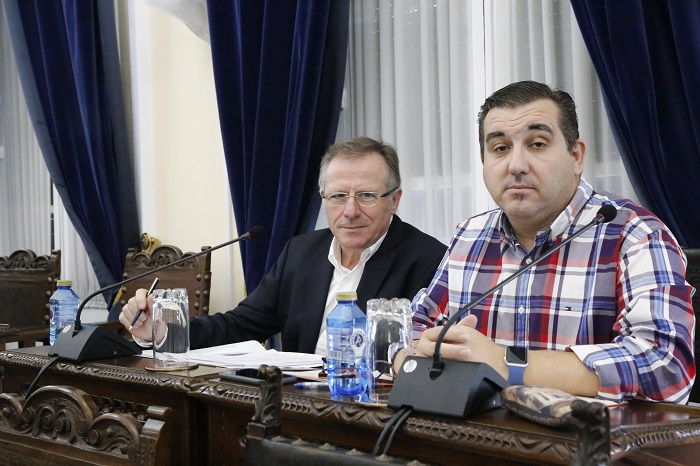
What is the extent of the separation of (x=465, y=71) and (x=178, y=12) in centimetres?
143

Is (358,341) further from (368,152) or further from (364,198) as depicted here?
(368,152)

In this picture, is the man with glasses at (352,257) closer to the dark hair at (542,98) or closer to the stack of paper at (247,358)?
the stack of paper at (247,358)

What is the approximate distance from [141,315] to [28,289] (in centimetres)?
180

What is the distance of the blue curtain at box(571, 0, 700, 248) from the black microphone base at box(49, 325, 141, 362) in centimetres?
164

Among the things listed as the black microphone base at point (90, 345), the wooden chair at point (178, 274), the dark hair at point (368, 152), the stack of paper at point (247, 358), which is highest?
the dark hair at point (368, 152)

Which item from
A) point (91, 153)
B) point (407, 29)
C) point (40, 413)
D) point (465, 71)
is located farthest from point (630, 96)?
point (91, 153)

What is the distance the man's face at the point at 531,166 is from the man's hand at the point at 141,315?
101 cm

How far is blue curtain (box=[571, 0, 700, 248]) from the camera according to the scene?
2.29 metres

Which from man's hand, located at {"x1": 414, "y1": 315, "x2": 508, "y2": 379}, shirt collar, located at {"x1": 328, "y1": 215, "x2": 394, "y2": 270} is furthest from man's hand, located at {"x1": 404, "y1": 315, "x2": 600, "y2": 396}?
shirt collar, located at {"x1": 328, "y1": 215, "x2": 394, "y2": 270}

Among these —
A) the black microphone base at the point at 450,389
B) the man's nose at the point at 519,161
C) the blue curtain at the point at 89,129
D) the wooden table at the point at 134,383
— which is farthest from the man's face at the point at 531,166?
the blue curtain at the point at 89,129

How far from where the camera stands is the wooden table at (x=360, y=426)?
1056 mm

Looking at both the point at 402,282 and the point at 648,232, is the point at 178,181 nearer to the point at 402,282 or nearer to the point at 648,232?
the point at 402,282

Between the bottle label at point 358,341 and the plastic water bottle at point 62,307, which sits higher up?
the plastic water bottle at point 62,307

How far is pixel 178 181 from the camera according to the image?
3994 millimetres
